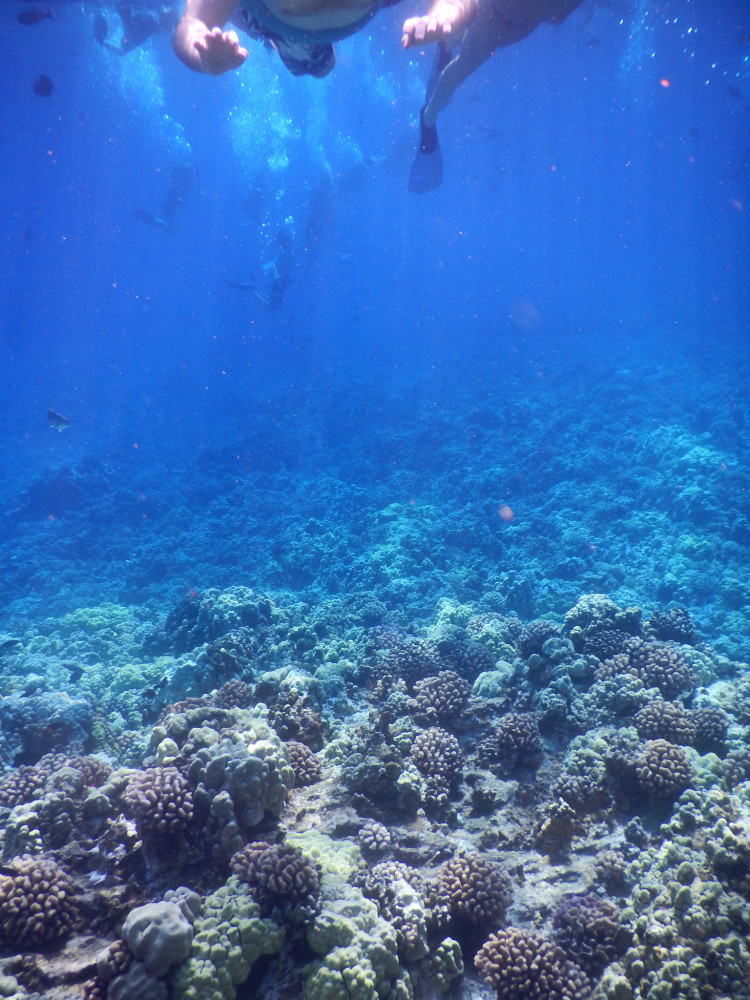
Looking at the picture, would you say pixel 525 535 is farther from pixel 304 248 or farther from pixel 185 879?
pixel 304 248

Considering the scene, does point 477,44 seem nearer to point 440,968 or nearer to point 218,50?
point 218,50

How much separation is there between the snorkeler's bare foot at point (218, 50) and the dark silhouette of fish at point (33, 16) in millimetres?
26592

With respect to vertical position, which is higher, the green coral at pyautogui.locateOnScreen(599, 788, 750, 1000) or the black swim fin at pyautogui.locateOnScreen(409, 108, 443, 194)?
the black swim fin at pyautogui.locateOnScreen(409, 108, 443, 194)

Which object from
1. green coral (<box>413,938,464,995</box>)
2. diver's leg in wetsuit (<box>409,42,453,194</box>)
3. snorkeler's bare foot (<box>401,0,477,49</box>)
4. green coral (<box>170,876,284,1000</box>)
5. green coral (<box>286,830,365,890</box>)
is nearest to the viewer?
green coral (<box>170,876,284,1000</box>)

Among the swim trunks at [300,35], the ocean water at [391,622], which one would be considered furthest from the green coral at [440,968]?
the swim trunks at [300,35]

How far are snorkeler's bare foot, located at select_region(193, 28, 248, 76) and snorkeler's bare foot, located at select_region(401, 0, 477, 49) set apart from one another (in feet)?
4.48

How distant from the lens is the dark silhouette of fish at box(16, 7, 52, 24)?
19531mm

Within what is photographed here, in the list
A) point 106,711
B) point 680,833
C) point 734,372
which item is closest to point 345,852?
point 680,833

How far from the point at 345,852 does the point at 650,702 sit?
3747 mm

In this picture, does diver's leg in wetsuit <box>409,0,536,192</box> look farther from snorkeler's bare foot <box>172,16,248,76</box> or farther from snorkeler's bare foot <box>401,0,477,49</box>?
snorkeler's bare foot <box>172,16,248,76</box>

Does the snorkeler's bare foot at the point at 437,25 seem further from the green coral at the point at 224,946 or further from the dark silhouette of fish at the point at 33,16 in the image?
the dark silhouette of fish at the point at 33,16

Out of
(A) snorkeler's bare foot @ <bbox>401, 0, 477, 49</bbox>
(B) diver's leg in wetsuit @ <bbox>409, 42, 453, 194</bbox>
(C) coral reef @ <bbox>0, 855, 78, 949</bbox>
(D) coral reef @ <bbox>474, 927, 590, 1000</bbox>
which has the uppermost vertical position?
(B) diver's leg in wetsuit @ <bbox>409, 42, 453, 194</bbox>

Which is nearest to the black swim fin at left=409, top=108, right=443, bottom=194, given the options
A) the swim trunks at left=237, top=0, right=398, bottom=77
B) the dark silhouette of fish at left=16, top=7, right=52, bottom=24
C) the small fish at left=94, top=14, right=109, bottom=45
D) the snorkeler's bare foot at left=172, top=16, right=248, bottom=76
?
the swim trunks at left=237, top=0, right=398, bottom=77

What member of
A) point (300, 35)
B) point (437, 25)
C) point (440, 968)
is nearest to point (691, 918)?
point (440, 968)
